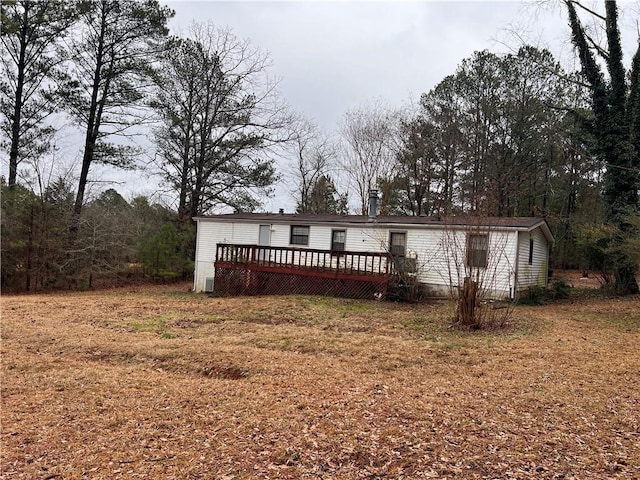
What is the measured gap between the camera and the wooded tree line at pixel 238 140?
15711mm

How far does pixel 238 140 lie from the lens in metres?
22.0

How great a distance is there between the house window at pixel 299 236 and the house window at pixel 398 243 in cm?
330

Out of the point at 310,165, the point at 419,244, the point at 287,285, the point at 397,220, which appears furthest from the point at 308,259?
the point at 310,165

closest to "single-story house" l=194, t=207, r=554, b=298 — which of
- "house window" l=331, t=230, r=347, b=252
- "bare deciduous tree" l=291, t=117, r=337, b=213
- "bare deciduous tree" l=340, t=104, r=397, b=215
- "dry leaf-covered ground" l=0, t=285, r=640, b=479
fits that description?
"house window" l=331, t=230, r=347, b=252

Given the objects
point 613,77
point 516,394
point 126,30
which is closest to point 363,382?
point 516,394

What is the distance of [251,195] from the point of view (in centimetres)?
2250

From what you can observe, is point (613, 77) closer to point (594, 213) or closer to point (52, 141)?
point (594, 213)

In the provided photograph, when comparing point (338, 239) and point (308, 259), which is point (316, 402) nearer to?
point (308, 259)

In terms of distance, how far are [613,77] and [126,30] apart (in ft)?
65.2

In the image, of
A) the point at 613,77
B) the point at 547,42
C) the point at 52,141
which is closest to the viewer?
A: the point at 613,77

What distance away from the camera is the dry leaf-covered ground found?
132 inches

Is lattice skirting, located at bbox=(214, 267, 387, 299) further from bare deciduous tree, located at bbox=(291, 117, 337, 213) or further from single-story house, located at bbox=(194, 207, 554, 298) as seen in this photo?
bare deciduous tree, located at bbox=(291, 117, 337, 213)

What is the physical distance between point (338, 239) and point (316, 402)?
453 inches

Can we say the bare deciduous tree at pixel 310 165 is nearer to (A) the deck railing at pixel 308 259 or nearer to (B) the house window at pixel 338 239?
(B) the house window at pixel 338 239
